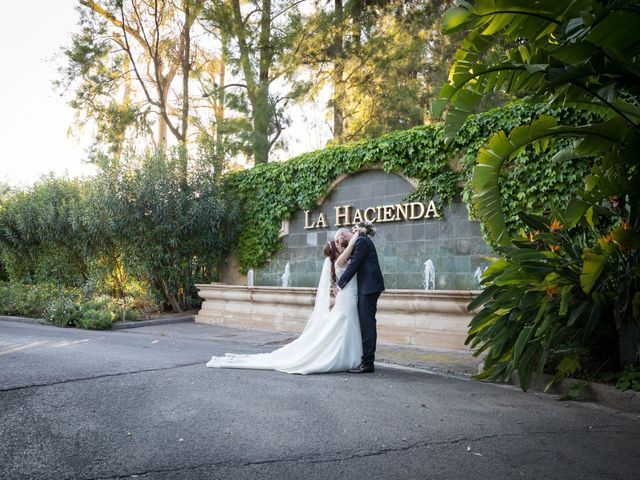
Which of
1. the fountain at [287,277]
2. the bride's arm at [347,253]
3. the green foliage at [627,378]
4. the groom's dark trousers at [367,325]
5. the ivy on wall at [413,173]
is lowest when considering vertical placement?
the green foliage at [627,378]

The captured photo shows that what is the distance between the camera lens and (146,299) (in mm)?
15367

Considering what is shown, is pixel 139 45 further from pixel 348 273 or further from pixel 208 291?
pixel 348 273

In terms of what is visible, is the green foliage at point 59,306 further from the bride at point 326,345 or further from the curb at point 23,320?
the bride at point 326,345

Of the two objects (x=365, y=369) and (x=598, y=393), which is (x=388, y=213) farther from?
(x=598, y=393)

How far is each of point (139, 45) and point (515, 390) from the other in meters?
21.3

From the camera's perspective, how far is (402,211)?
12.4 m

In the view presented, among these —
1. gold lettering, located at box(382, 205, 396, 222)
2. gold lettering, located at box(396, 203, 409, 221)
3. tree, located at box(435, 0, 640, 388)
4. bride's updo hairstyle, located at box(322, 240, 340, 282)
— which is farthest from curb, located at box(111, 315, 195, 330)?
tree, located at box(435, 0, 640, 388)

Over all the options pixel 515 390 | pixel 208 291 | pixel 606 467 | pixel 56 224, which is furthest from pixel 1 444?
pixel 56 224

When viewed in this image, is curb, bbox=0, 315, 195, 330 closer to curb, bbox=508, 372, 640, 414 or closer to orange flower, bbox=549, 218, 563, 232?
curb, bbox=508, 372, 640, 414

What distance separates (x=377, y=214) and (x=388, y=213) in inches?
12.9

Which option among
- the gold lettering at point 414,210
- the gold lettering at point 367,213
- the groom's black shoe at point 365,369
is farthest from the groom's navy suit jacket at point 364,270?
the gold lettering at point 367,213

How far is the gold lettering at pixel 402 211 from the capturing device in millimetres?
12281

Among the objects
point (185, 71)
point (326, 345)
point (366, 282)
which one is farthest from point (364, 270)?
point (185, 71)

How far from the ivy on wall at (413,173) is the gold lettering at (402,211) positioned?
0.29 m
